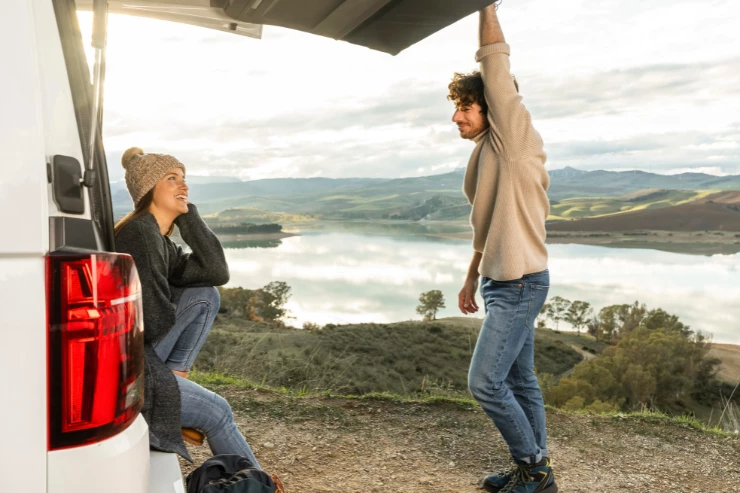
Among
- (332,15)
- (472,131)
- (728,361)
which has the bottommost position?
(728,361)

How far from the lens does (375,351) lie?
39.6 feet

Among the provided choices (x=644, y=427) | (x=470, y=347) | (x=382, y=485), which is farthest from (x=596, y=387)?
(x=382, y=485)

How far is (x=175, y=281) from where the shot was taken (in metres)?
2.81

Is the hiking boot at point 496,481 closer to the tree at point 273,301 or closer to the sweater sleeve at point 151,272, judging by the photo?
the sweater sleeve at point 151,272

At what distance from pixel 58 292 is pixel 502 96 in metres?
2.20

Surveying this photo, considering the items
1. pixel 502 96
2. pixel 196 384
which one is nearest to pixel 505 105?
pixel 502 96

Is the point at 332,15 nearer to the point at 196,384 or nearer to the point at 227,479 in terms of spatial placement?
the point at 196,384

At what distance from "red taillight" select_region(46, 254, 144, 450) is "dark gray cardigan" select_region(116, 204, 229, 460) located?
77 centimetres

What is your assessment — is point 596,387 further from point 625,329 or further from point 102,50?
point 102,50

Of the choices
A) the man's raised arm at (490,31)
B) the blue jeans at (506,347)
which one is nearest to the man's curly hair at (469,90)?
→ the man's raised arm at (490,31)

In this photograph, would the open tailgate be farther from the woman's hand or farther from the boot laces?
the boot laces

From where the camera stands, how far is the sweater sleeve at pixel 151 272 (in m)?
2.40

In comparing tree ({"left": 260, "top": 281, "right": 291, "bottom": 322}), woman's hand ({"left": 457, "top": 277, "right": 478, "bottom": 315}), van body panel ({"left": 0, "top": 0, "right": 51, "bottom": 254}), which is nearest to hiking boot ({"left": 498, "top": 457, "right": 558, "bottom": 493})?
woman's hand ({"left": 457, "top": 277, "right": 478, "bottom": 315})

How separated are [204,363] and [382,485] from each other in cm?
397
